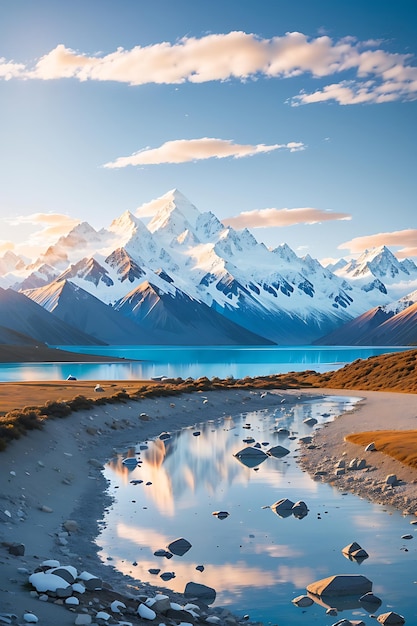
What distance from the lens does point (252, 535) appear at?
21359 mm

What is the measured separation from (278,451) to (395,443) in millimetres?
6900

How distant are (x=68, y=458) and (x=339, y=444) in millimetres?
16269

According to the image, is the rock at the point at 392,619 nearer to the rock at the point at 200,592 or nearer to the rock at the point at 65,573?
the rock at the point at 200,592

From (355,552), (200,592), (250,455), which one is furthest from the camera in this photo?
(250,455)

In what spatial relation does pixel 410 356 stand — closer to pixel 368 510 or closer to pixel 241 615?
pixel 368 510

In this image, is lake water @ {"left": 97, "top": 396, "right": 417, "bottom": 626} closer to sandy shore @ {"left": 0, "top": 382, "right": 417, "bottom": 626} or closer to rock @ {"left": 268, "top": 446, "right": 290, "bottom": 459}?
sandy shore @ {"left": 0, "top": 382, "right": 417, "bottom": 626}

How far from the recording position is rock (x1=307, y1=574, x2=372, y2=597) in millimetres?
16281

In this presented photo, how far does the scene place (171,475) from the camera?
31.8 metres

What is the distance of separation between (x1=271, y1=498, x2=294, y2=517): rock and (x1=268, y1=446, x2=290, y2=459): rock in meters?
12.7

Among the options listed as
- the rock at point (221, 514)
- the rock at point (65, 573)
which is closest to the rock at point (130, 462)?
the rock at point (221, 514)

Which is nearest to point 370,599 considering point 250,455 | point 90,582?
point 90,582

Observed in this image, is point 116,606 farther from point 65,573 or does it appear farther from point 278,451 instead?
point 278,451

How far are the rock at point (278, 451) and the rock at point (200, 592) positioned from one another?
70.5 ft

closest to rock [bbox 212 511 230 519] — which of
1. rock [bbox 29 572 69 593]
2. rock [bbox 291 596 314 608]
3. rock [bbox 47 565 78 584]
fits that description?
rock [bbox 291 596 314 608]
